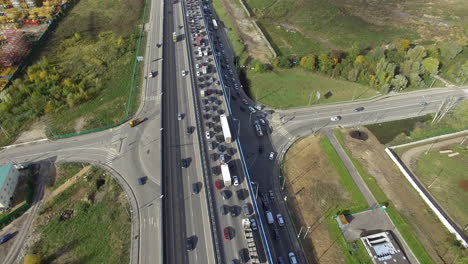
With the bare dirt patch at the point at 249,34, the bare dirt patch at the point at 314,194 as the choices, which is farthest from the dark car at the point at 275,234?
the bare dirt patch at the point at 249,34

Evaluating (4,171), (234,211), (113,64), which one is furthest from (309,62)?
(4,171)

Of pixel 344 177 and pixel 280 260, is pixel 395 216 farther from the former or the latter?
pixel 280 260

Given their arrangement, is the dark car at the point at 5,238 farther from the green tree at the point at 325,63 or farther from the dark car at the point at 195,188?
the green tree at the point at 325,63

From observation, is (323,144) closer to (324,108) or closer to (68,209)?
(324,108)

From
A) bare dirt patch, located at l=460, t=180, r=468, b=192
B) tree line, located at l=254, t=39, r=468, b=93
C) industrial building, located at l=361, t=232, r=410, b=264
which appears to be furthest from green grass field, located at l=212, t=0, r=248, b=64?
bare dirt patch, located at l=460, t=180, r=468, b=192

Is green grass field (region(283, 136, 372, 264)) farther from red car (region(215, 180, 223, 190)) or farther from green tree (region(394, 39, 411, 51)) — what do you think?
green tree (region(394, 39, 411, 51))

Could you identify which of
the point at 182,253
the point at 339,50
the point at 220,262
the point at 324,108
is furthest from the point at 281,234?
the point at 339,50
